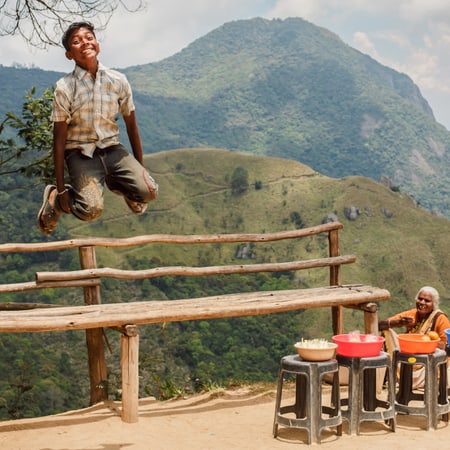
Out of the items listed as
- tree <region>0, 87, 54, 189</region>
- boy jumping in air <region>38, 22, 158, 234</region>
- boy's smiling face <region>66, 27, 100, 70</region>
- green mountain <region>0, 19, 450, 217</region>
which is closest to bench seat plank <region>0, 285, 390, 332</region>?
boy jumping in air <region>38, 22, 158, 234</region>

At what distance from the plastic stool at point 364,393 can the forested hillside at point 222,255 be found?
19286 mm

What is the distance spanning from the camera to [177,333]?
43219 mm

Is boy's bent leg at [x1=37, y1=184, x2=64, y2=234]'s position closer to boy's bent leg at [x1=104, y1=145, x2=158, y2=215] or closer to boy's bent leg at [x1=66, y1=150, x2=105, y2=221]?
boy's bent leg at [x1=66, y1=150, x2=105, y2=221]

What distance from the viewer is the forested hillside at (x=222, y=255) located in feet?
117

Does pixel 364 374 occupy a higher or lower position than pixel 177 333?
higher

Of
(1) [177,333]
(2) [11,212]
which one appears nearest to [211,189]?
(2) [11,212]

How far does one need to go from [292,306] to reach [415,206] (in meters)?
69.1

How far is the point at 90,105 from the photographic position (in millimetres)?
3789

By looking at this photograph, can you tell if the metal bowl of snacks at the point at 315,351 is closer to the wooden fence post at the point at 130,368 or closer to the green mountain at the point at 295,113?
the wooden fence post at the point at 130,368

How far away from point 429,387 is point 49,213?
283cm

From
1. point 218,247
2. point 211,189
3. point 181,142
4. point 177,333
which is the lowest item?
point 177,333

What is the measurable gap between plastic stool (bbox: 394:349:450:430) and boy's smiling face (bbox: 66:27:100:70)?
2958mm

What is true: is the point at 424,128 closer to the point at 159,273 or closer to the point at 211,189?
the point at 211,189

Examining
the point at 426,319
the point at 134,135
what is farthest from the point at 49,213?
the point at 426,319
